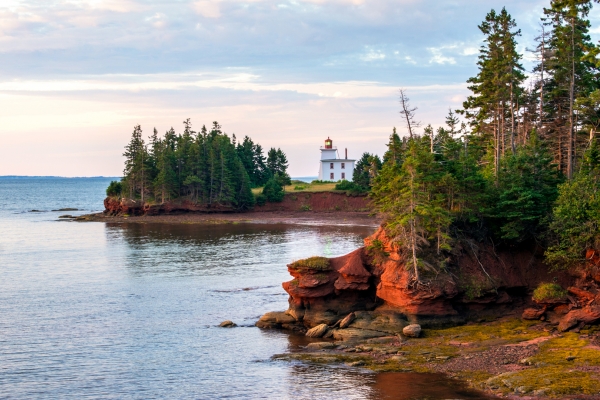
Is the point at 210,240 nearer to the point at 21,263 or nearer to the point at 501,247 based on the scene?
the point at 21,263

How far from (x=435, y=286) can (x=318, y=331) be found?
22.0ft

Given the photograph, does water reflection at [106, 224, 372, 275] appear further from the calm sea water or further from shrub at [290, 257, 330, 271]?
shrub at [290, 257, 330, 271]

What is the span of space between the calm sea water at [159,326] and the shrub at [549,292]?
10317 mm

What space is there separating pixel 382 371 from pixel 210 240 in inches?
1952

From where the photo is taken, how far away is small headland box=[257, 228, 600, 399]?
2645 centimetres

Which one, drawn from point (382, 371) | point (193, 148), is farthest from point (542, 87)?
point (193, 148)

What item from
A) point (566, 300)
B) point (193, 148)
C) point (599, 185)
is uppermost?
point (193, 148)

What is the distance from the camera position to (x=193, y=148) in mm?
107625

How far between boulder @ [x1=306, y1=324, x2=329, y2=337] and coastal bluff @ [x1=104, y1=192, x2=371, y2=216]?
232ft

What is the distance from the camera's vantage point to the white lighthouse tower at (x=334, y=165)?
12500cm

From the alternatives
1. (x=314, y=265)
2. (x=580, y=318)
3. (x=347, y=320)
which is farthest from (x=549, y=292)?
(x=314, y=265)

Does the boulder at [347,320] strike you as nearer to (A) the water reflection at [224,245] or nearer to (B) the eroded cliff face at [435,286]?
(B) the eroded cliff face at [435,286]

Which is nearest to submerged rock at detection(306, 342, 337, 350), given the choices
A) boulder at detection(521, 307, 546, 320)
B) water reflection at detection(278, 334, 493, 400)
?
water reflection at detection(278, 334, 493, 400)

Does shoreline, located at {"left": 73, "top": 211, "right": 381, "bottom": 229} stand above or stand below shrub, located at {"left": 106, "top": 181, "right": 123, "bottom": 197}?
below
